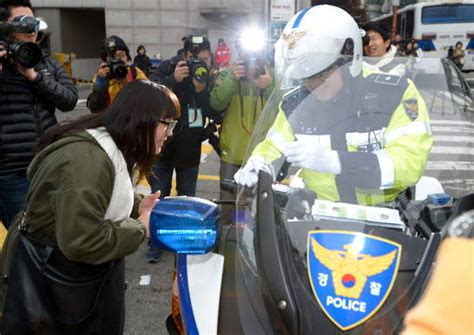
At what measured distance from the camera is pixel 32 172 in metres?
Answer: 2.17

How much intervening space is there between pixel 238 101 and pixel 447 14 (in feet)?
67.9

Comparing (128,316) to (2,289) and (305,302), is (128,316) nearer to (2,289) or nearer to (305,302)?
(2,289)

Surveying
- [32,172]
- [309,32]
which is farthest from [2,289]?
[309,32]

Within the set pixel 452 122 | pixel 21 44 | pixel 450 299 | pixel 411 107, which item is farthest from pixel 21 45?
pixel 450 299

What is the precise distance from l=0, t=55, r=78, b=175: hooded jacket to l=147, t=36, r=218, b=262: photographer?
1254 millimetres

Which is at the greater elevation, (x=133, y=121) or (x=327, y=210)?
(x=133, y=121)

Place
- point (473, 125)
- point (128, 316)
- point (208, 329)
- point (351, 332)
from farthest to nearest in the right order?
point (128, 316), point (473, 125), point (208, 329), point (351, 332)

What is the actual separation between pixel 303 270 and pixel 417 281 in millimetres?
272

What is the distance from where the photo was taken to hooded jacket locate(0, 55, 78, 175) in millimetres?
Answer: 3209

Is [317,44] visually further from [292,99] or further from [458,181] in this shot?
[458,181]

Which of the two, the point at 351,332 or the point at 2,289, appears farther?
the point at 2,289

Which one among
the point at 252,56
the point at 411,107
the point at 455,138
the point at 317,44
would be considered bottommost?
the point at 455,138

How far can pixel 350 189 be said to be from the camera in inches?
68.7

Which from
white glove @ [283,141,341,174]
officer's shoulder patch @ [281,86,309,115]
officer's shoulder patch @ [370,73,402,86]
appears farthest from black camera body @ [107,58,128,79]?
white glove @ [283,141,341,174]
